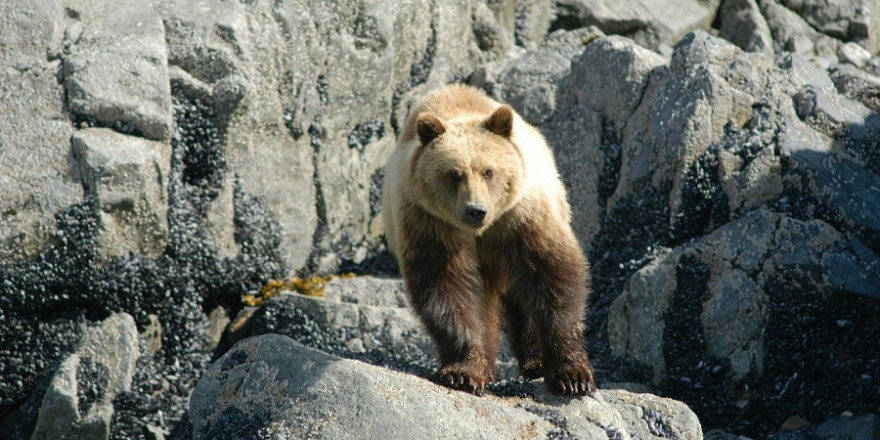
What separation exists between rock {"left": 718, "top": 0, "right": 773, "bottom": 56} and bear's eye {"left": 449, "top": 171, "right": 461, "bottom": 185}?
19.5 ft

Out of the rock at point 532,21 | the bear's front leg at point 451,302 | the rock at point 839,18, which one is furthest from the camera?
the rock at point 839,18

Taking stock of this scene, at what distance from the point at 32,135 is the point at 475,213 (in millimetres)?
3742

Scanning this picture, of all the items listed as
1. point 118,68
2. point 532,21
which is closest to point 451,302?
point 118,68

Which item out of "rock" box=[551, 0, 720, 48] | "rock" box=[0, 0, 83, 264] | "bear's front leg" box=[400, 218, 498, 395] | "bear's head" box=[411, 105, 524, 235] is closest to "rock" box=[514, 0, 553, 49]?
"rock" box=[551, 0, 720, 48]

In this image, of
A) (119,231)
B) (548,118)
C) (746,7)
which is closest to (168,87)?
(119,231)

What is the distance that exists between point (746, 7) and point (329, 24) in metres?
4.53

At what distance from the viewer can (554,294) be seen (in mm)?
6234

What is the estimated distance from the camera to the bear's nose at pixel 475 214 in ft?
19.5

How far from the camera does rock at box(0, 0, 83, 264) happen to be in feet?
25.6

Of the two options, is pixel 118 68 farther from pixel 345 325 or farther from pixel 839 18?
pixel 839 18

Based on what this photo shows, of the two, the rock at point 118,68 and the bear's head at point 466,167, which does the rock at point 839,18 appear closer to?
the bear's head at point 466,167

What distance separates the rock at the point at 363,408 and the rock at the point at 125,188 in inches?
96.6

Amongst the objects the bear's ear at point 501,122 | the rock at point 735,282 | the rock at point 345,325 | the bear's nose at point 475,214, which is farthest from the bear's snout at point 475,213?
the rock at point 345,325

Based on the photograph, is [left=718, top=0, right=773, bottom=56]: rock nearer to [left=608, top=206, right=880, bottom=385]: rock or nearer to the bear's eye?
[left=608, top=206, right=880, bottom=385]: rock
